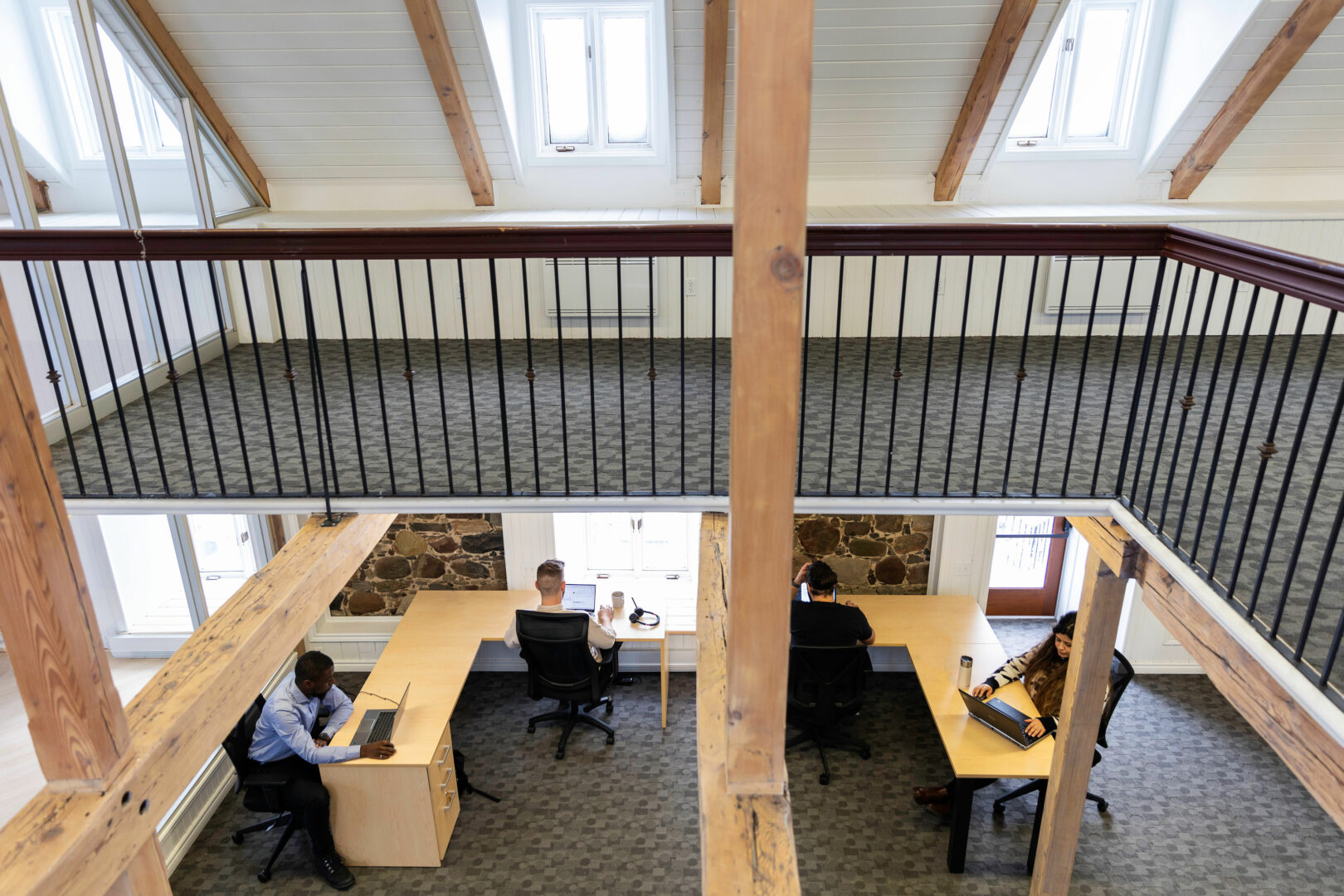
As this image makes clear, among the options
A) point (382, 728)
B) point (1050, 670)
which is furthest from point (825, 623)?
point (382, 728)

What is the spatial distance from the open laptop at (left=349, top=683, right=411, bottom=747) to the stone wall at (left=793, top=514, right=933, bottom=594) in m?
2.69

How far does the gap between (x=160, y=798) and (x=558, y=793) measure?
3027 mm

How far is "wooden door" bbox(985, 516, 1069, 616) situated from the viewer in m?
6.42

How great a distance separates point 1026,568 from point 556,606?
3.73 meters

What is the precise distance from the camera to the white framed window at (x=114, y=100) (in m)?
4.16

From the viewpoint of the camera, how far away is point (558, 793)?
196 inches

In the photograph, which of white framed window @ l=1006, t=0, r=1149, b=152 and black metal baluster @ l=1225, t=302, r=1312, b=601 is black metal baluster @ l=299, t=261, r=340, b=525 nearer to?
black metal baluster @ l=1225, t=302, r=1312, b=601

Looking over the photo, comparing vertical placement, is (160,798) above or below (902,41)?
below

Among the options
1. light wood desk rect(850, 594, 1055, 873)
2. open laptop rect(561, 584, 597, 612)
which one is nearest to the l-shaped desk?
light wood desk rect(850, 594, 1055, 873)

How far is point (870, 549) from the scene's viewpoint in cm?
593

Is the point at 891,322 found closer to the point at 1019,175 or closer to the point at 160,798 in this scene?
the point at 1019,175

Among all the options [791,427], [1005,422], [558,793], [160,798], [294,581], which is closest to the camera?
[791,427]

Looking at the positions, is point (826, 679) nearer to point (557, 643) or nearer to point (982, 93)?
point (557, 643)

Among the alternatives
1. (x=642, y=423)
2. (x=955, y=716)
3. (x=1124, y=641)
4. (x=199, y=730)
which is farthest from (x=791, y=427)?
(x=1124, y=641)
